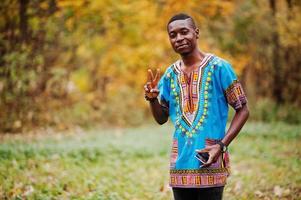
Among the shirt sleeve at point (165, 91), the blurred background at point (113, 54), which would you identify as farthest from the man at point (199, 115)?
the blurred background at point (113, 54)

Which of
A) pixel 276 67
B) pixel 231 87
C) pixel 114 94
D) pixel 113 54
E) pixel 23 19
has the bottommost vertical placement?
pixel 231 87

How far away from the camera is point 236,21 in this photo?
24266mm

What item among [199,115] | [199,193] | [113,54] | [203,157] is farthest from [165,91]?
[113,54]

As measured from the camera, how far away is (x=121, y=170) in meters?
9.12

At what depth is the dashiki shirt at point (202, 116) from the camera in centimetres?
367

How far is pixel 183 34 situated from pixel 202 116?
634 millimetres

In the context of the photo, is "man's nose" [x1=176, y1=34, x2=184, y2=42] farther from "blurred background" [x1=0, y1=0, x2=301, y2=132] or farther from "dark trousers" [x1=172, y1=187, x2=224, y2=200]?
"blurred background" [x1=0, y1=0, x2=301, y2=132]

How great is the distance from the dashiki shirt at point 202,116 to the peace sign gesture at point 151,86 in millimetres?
169

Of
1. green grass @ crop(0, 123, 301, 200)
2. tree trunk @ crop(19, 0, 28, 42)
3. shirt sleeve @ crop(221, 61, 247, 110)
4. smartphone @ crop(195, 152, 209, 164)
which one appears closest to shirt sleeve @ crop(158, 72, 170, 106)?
shirt sleeve @ crop(221, 61, 247, 110)

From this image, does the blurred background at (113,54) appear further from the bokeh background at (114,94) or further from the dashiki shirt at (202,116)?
the dashiki shirt at (202,116)

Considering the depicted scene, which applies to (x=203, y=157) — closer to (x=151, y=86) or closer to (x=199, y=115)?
(x=199, y=115)

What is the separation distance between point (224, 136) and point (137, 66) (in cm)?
1708

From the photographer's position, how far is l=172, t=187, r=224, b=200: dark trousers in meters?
3.67

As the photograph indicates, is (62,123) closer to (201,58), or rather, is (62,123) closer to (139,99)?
(139,99)
